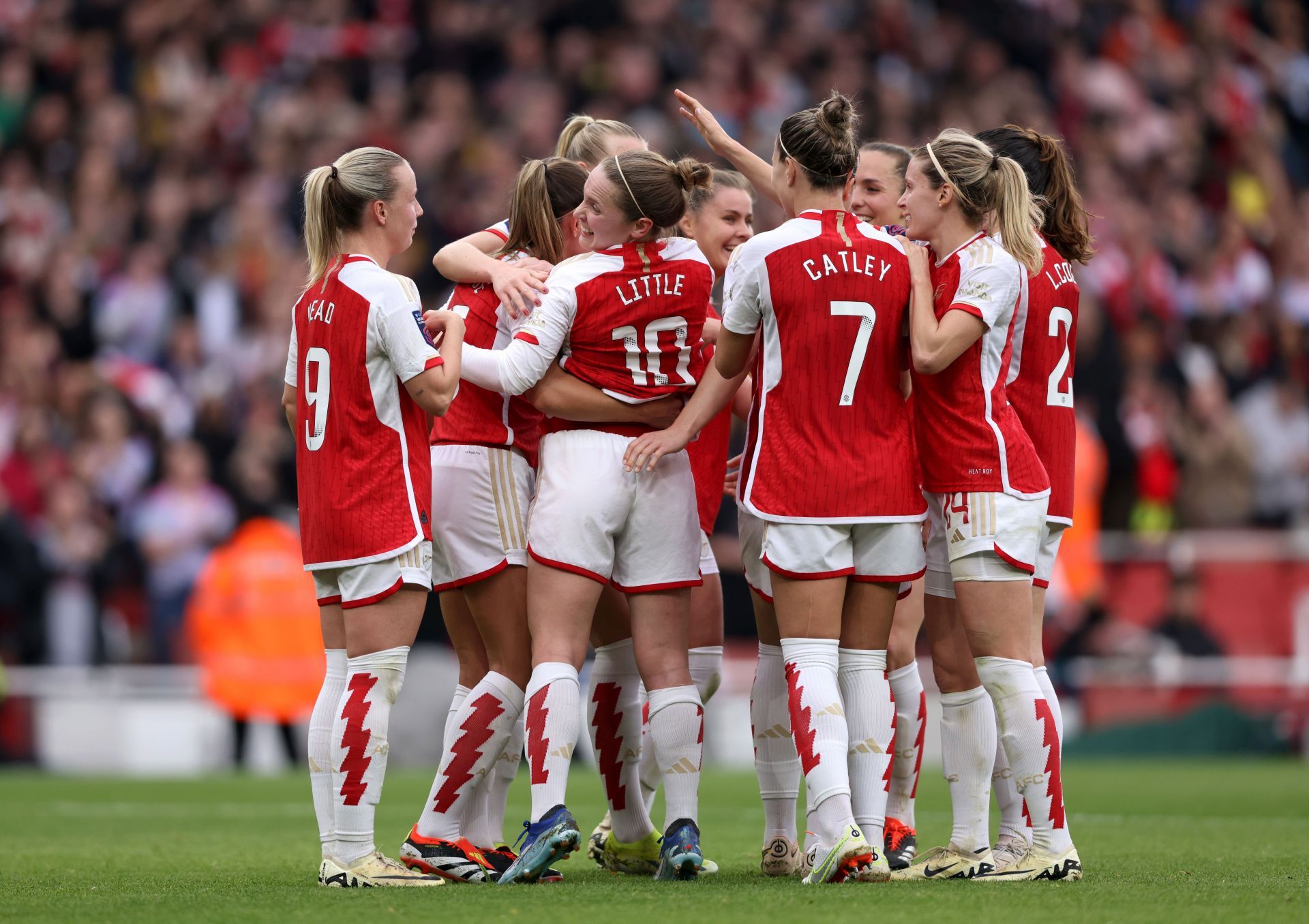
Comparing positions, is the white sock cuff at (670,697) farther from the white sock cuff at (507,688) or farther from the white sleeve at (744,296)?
the white sleeve at (744,296)

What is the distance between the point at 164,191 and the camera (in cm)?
1605

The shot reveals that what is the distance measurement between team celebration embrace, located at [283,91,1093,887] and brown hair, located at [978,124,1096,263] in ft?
0.04

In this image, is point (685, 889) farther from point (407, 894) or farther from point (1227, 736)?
point (1227, 736)

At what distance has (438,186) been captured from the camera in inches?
634

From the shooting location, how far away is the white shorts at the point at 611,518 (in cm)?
568

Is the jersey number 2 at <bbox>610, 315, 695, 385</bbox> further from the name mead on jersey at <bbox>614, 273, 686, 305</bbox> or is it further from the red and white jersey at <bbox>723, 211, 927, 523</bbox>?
the red and white jersey at <bbox>723, 211, 927, 523</bbox>

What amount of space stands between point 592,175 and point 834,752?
1.93 metres

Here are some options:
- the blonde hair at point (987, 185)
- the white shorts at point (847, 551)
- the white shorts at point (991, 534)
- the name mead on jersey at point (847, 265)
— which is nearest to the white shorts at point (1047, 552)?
the white shorts at point (991, 534)

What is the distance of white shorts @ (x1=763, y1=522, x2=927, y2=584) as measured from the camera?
5508 mm

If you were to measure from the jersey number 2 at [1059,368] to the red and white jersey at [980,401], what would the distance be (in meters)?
0.20

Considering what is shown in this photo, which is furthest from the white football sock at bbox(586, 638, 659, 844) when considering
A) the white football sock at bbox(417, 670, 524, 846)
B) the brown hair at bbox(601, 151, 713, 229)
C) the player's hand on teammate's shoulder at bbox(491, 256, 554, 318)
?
the brown hair at bbox(601, 151, 713, 229)

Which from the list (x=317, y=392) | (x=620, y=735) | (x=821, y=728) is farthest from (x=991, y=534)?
(x=317, y=392)

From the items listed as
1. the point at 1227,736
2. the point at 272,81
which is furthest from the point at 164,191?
the point at 1227,736

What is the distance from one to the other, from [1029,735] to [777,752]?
889mm
